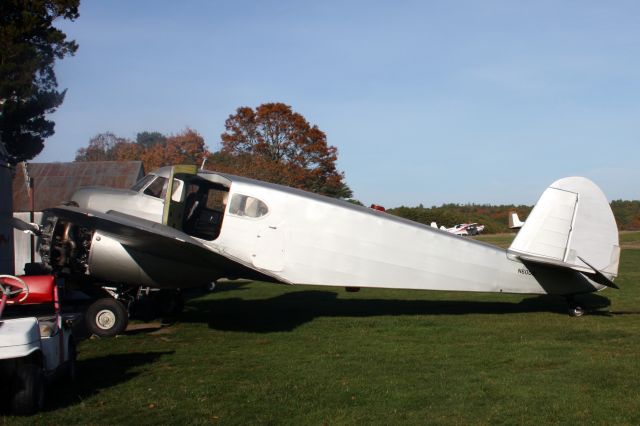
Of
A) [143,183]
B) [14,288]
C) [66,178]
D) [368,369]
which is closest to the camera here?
[14,288]

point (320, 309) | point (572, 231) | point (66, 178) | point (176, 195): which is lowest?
point (320, 309)

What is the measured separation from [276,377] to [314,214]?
12.3 ft

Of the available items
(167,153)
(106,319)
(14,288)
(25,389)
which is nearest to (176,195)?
(106,319)

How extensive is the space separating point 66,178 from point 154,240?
1976cm

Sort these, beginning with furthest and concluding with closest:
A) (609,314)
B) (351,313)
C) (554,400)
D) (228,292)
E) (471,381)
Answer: (228,292), (351,313), (609,314), (471,381), (554,400)

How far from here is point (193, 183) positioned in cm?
1101

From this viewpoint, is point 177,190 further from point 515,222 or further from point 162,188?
point 515,222

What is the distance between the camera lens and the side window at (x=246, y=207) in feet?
33.6

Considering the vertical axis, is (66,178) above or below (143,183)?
below

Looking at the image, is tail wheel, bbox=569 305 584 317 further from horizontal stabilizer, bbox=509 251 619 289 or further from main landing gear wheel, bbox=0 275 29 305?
main landing gear wheel, bbox=0 275 29 305

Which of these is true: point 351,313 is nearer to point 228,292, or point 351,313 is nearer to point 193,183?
point 193,183

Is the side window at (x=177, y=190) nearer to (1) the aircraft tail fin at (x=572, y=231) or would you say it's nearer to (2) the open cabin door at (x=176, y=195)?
(2) the open cabin door at (x=176, y=195)

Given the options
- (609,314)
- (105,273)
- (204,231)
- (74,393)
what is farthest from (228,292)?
(74,393)

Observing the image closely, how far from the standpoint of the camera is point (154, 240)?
9.13 meters
